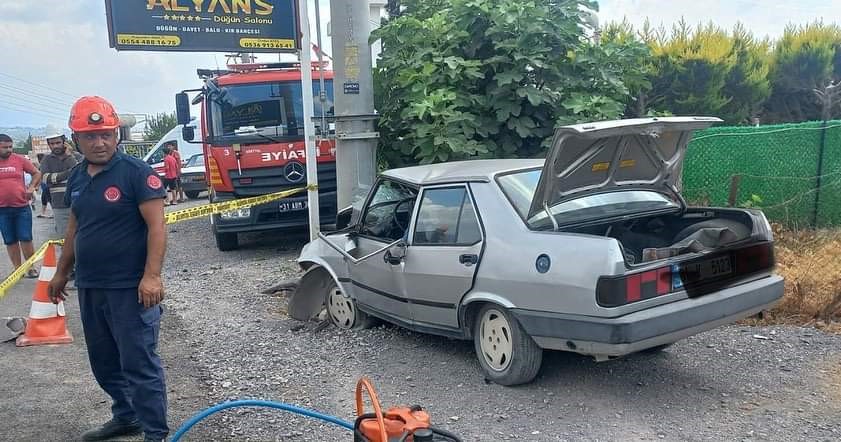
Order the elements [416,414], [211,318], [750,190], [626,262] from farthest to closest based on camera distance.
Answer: [750,190] < [211,318] < [626,262] < [416,414]

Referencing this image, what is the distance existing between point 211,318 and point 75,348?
4.13 feet

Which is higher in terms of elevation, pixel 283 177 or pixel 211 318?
pixel 283 177

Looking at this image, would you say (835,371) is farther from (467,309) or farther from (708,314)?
(467,309)

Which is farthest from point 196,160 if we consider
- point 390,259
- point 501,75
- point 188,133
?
point 390,259

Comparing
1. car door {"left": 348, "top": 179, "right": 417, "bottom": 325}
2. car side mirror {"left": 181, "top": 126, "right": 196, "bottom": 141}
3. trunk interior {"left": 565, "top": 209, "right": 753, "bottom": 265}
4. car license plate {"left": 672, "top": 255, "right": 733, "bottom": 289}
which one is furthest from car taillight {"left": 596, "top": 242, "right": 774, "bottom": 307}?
car side mirror {"left": 181, "top": 126, "right": 196, "bottom": 141}

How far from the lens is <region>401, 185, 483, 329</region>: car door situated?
4.70 metres

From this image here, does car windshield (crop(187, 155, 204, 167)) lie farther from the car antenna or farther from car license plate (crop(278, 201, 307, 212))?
the car antenna

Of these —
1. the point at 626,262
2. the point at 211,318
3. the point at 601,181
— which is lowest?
the point at 211,318

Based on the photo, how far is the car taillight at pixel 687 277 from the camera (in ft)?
12.7

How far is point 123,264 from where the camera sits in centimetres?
363

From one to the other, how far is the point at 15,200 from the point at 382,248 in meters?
5.37

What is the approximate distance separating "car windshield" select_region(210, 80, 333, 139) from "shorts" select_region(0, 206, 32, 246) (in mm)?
2631

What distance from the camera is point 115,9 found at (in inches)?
355

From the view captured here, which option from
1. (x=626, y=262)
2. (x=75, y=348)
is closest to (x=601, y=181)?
(x=626, y=262)
